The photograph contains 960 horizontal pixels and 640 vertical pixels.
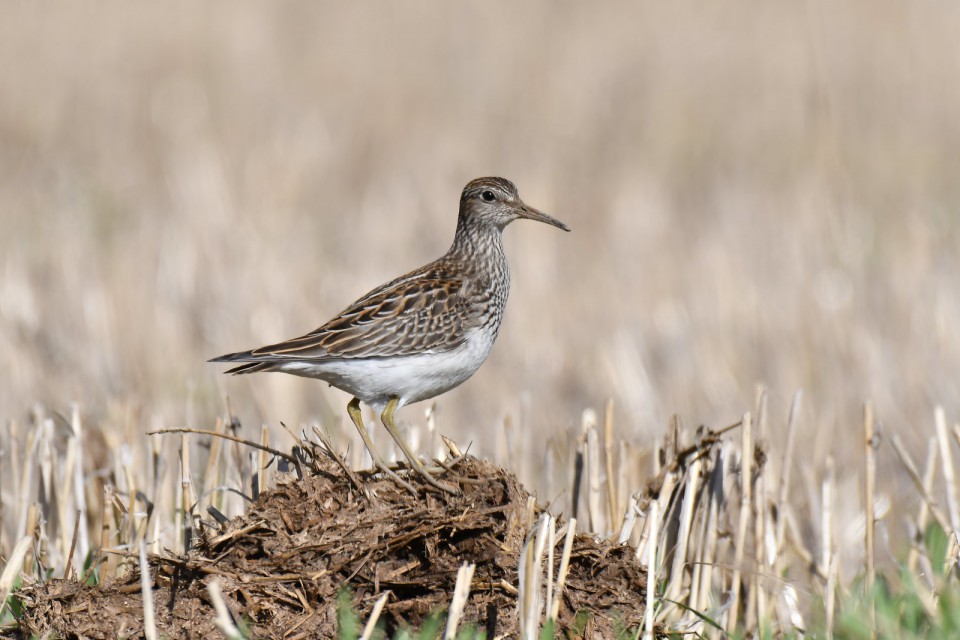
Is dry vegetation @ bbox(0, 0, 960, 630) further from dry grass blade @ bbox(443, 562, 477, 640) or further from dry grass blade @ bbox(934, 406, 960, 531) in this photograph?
dry grass blade @ bbox(443, 562, 477, 640)

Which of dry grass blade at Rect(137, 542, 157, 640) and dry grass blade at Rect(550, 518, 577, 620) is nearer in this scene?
dry grass blade at Rect(137, 542, 157, 640)

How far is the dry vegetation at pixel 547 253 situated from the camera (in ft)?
21.5

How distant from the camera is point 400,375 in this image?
256 inches

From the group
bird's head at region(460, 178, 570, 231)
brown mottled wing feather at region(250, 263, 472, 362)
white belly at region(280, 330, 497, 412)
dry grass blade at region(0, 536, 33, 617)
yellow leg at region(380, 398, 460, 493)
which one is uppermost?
bird's head at region(460, 178, 570, 231)

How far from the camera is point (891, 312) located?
10.4 m

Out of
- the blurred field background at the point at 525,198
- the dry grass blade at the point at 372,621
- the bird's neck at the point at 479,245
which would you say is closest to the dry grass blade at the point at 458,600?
the dry grass blade at the point at 372,621

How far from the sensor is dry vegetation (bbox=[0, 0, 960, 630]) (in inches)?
258

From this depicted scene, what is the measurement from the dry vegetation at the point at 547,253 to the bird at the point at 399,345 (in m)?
0.37

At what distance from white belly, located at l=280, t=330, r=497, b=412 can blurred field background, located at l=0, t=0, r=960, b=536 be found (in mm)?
615

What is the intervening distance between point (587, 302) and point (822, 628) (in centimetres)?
587

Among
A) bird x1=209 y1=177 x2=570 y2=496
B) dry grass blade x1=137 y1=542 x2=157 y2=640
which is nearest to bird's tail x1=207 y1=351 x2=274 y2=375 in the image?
bird x1=209 y1=177 x2=570 y2=496

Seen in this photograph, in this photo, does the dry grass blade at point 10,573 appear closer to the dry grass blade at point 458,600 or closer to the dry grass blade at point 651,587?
the dry grass blade at point 458,600

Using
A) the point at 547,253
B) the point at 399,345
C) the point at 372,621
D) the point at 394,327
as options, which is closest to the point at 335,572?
the point at 372,621

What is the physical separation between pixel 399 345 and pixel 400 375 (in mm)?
177
